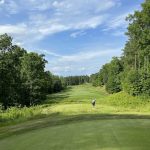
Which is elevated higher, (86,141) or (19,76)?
(19,76)

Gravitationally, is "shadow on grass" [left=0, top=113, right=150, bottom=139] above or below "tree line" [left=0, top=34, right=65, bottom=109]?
below

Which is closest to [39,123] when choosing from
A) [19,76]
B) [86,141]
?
[86,141]

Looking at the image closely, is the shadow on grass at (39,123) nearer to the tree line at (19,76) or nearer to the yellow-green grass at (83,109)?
the yellow-green grass at (83,109)

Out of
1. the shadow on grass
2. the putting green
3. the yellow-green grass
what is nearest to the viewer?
the putting green

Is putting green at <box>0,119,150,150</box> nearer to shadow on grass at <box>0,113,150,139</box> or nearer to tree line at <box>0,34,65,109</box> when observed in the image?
shadow on grass at <box>0,113,150,139</box>

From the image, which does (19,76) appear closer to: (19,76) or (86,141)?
(19,76)

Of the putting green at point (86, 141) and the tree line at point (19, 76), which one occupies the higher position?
the tree line at point (19, 76)

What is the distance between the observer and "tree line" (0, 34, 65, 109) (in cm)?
6519

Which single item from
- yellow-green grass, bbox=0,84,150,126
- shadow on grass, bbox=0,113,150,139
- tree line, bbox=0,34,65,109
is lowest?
shadow on grass, bbox=0,113,150,139

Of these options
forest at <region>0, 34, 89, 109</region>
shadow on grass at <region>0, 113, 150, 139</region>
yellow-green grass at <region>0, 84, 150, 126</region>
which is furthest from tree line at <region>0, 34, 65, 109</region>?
shadow on grass at <region>0, 113, 150, 139</region>

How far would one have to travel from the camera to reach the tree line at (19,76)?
65.2 meters

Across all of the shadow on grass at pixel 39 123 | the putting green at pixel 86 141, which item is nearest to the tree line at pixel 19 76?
the shadow on grass at pixel 39 123

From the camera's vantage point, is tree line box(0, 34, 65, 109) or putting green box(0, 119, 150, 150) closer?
putting green box(0, 119, 150, 150)

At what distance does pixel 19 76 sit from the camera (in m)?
74.7
